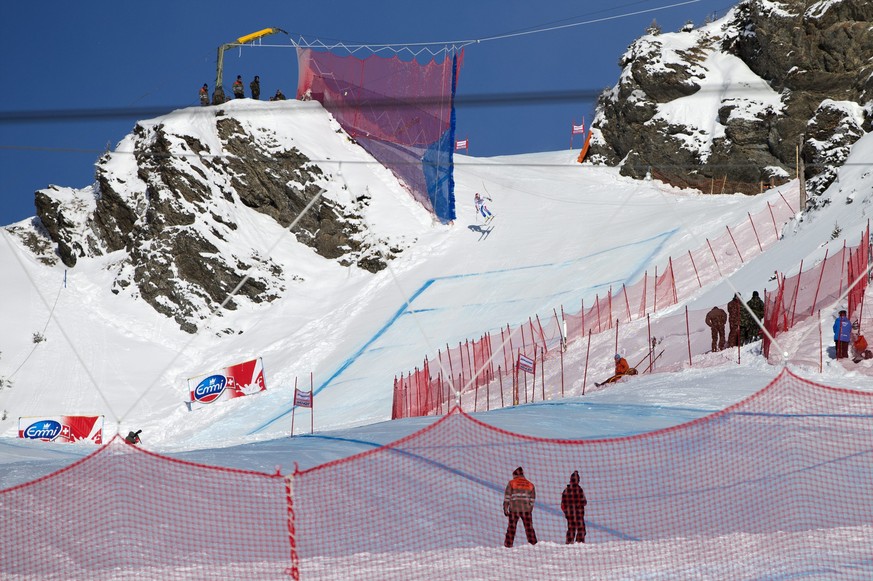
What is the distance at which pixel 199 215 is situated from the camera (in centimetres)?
4566

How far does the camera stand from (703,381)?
20547 millimetres

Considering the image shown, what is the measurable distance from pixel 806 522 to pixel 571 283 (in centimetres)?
2325

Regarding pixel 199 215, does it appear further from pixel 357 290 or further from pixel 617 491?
pixel 617 491

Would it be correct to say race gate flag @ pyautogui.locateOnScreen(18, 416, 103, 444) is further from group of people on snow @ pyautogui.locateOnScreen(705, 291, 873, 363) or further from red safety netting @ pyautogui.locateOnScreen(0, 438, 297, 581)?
red safety netting @ pyautogui.locateOnScreen(0, 438, 297, 581)

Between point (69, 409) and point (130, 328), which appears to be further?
point (130, 328)

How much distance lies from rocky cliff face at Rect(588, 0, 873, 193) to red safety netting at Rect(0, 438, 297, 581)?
106 feet

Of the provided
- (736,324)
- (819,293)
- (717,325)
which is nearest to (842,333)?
(819,293)

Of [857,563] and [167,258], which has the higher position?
[167,258]

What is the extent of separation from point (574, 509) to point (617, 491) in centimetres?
195

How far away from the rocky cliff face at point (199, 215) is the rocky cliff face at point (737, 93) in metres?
12.1

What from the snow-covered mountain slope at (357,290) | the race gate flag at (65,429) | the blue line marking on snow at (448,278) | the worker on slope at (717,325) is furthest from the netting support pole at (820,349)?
the race gate flag at (65,429)

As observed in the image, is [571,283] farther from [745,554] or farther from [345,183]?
[745,554]

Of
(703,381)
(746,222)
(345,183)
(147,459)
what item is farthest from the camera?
(345,183)

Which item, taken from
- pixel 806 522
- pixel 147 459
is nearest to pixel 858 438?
pixel 806 522
